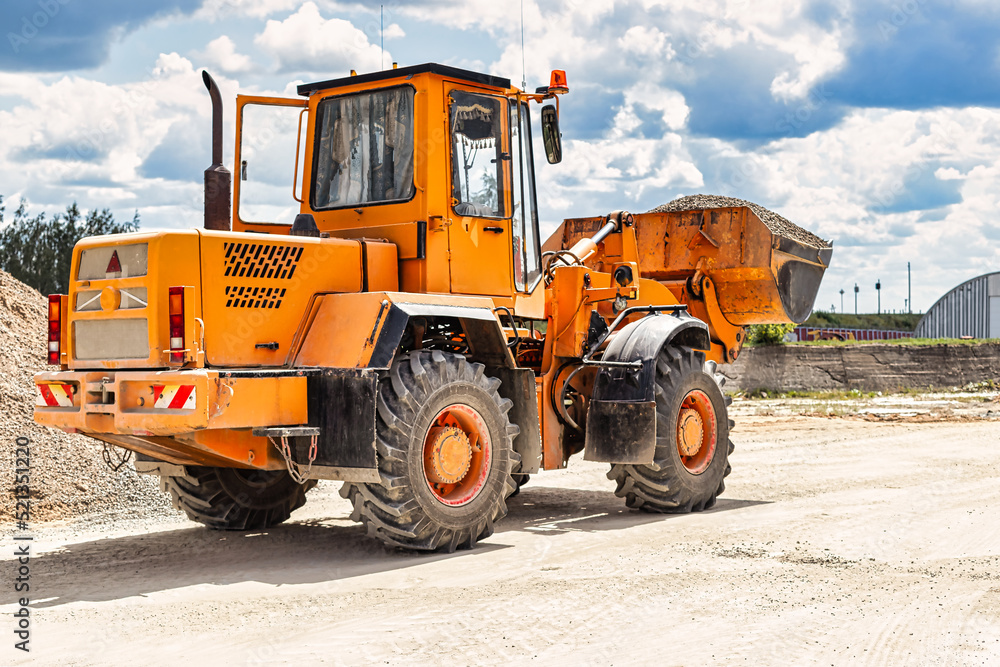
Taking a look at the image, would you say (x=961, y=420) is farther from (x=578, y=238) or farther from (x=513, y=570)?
(x=513, y=570)

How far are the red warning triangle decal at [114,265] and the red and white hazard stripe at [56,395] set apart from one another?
2.73ft

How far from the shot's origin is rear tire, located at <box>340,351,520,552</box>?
7.22 m

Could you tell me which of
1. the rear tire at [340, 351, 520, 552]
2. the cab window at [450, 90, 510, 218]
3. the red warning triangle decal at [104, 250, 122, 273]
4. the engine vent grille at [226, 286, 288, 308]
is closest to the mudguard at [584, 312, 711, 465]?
the rear tire at [340, 351, 520, 552]

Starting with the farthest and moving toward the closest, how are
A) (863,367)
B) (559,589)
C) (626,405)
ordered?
(863,367) < (626,405) < (559,589)

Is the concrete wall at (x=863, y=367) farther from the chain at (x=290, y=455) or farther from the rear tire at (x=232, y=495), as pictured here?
the chain at (x=290, y=455)

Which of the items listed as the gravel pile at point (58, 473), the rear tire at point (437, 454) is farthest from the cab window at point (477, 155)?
the gravel pile at point (58, 473)

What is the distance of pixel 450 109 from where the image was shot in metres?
8.13

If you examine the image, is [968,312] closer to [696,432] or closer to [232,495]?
[696,432]

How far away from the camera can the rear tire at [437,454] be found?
722cm

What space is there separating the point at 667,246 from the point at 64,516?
22.0ft

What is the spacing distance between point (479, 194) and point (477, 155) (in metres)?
0.30

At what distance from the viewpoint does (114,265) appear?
23.4 feet

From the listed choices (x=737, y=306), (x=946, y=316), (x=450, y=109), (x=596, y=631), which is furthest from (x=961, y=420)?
(x=946, y=316)

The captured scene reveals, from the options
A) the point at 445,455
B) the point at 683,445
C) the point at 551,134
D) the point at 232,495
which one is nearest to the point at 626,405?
the point at 683,445
